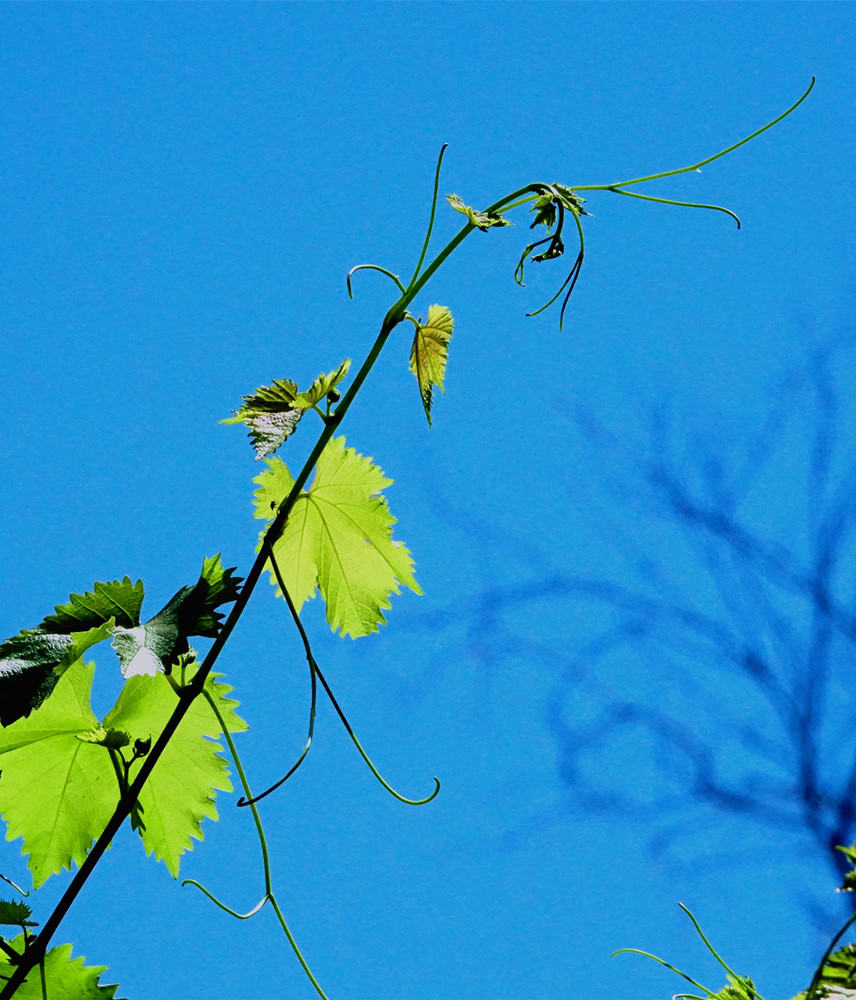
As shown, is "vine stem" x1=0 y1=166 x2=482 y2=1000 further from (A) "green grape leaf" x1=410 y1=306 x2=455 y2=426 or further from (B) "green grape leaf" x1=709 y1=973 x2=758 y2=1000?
(B) "green grape leaf" x1=709 y1=973 x2=758 y2=1000

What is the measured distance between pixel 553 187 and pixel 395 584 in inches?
7.7

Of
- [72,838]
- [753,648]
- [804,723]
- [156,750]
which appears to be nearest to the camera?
[156,750]

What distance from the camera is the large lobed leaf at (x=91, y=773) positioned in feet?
1.31

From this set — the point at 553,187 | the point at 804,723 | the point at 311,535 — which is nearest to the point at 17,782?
the point at 311,535

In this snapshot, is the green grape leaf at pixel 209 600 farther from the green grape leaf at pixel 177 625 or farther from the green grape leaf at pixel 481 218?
the green grape leaf at pixel 481 218

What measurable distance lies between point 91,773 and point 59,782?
1 centimetres

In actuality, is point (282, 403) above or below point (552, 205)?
below

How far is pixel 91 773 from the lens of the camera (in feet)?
1.33

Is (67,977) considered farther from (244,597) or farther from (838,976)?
(838,976)

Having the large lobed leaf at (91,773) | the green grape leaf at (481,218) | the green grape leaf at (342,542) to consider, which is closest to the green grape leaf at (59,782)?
the large lobed leaf at (91,773)

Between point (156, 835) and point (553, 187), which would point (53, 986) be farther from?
point (553, 187)

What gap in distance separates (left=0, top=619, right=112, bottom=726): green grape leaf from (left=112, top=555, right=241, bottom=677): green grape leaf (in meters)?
0.01

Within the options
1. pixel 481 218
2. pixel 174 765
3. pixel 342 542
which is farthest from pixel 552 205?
pixel 174 765

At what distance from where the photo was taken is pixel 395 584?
0.47 metres
